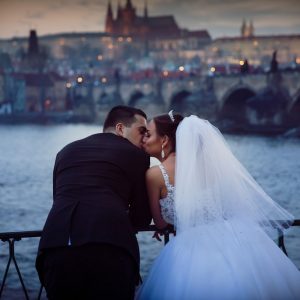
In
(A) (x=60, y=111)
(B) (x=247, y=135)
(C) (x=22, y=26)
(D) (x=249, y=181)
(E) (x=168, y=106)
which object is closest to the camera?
(D) (x=249, y=181)

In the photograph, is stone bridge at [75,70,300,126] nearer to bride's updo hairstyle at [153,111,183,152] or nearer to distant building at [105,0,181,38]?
distant building at [105,0,181,38]

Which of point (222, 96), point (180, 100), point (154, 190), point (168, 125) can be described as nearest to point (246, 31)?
point (180, 100)

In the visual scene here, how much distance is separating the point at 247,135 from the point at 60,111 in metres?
10.9

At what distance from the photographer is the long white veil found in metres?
1.55

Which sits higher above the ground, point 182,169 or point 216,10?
point 216,10

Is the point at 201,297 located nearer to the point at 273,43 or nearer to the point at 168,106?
the point at 168,106

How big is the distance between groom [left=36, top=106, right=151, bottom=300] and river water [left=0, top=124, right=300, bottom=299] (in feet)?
→ 22.5

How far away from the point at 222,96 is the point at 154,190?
22659 millimetres

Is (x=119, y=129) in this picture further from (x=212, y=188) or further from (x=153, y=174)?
(x=212, y=188)

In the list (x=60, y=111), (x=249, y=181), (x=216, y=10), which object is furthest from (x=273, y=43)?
(x=249, y=181)

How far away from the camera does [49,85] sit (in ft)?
104

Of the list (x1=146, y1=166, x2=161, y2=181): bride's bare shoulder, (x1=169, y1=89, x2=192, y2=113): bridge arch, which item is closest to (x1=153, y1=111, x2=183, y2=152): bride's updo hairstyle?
(x1=146, y1=166, x2=161, y2=181): bride's bare shoulder

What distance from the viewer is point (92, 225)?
1276 mm

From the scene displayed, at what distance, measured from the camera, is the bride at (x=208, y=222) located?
1443 millimetres
